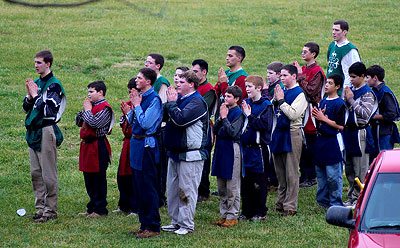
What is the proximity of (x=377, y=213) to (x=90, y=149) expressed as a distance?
5.03 meters

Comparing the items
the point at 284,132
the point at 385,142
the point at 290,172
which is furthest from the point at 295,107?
the point at 385,142

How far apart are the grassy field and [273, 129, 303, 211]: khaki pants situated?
0.25 m

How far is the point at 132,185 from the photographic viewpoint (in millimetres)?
13086

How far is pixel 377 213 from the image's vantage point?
28.5 feet

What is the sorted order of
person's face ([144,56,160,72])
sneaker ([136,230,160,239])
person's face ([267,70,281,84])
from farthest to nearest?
1. person's face ([267,70,281,84])
2. person's face ([144,56,160,72])
3. sneaker ([136,230,160,239])

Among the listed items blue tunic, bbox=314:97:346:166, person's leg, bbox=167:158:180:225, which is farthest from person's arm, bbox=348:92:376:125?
person's leg, bbox=167:158:180:225

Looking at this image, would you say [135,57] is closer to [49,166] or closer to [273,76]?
[273,76]

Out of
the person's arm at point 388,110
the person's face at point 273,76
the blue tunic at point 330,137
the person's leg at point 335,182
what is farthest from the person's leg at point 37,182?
the person's arm at point 388,110

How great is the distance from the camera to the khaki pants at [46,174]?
493 inches

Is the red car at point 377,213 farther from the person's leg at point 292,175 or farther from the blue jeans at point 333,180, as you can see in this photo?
the person's leg at point 292,175

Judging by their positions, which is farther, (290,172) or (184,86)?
(290,172)

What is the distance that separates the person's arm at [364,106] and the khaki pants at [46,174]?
3982 mm

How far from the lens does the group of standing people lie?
11781 mm

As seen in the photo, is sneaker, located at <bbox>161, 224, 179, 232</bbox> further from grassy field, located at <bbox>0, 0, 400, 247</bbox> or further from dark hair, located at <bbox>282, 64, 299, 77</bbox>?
dark hair, located at <bbox>282, 64, 299, 77</bbox>
